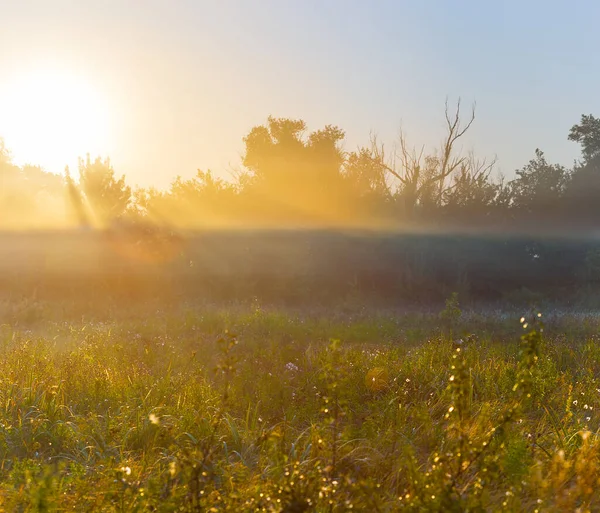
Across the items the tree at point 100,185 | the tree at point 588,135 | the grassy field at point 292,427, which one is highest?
the tree at point 588,135

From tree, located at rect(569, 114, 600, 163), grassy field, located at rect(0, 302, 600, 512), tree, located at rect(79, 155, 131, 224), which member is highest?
tree, located at rect(569, 114, 600, 163)

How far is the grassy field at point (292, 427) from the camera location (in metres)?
3.47

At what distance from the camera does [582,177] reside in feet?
105

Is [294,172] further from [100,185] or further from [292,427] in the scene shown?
[292,427]

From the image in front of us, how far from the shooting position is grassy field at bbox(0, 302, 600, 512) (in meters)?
3.47

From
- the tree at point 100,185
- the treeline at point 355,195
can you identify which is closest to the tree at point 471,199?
the treeline at point 355,195

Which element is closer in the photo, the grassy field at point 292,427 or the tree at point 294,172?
the grassy field at point 292,427

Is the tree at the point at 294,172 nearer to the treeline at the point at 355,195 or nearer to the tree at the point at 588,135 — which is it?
the treeline at the point at 355,195

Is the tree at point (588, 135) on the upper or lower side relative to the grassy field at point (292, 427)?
upper

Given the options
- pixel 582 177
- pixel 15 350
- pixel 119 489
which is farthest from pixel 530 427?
pixel 582 177

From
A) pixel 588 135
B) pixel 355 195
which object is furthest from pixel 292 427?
pixel 588 135

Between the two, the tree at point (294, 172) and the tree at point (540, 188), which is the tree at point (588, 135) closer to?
the tree at point (540, 188)

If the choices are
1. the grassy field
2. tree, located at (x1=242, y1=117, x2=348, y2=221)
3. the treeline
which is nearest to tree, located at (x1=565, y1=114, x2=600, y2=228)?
the treeline

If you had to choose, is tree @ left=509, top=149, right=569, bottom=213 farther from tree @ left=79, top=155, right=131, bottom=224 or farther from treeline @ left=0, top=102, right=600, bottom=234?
tree @ left=79, top=155, right=131, bottom=224
